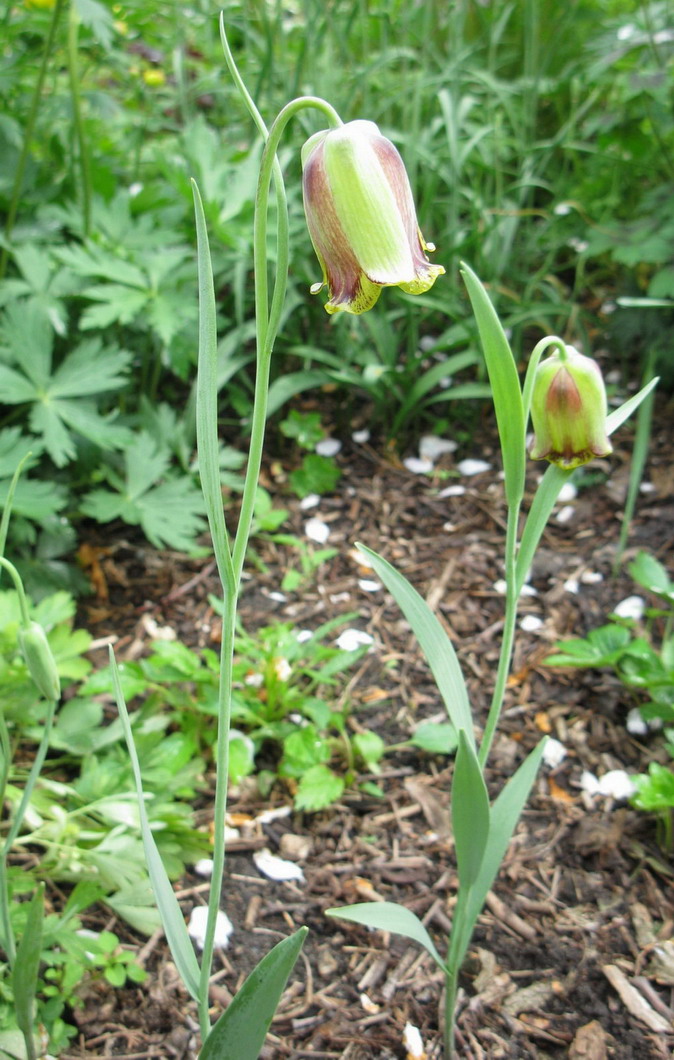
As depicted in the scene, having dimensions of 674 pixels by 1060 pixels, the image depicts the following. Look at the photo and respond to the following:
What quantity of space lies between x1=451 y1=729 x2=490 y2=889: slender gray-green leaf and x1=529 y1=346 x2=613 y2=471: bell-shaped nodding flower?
1.05ft

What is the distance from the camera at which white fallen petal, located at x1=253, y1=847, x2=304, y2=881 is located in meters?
1.36

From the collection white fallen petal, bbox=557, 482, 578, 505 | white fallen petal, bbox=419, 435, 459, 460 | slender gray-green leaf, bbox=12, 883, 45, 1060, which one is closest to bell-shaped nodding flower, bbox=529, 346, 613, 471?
slender gray-green leaf, bbox=12, 883, 45, 1060

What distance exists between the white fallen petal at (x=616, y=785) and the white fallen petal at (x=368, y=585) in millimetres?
611

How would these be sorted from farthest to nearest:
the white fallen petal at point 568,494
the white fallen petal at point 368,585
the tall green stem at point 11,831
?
1. the white fallen petal at point 568,494
2. the white fallen petal at point 368,585
3. the tall green stem at point 11,831

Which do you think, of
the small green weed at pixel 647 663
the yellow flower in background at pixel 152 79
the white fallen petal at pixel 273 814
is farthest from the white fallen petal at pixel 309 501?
the yellow flower in background at pixel 152 79

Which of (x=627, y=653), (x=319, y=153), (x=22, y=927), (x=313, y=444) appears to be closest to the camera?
(x=319, y=153)

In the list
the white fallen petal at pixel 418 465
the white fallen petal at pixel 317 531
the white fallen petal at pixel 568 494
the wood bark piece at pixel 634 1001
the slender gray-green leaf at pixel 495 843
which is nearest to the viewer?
the slender gray-green leaf at pixel 495 843

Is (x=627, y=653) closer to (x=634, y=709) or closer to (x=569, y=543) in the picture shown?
(x=634, y=709)

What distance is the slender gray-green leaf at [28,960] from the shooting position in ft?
2.93

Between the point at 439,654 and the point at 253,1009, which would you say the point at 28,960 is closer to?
the point at 253,1009

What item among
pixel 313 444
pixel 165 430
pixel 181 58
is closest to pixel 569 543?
pixel 313 444

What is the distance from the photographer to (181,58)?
2.58 meters

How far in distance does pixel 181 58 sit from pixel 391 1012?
2.52m

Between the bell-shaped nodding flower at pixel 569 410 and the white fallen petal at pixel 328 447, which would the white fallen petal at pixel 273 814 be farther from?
the white fallen petal at pixel 328 447
